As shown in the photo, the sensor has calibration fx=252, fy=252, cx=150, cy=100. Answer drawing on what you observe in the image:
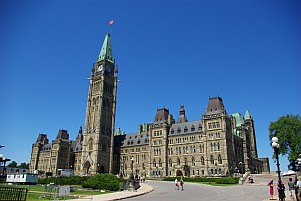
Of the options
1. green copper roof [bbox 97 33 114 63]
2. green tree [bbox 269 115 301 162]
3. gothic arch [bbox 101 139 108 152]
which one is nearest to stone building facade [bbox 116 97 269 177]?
gothic arch [bbox 101 139 108 152]

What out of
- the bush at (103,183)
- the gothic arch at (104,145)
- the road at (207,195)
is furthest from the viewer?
the gothic arch at (104,145)

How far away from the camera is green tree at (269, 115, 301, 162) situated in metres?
61.5

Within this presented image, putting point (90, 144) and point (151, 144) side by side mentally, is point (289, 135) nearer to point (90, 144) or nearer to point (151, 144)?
point (151, 144)

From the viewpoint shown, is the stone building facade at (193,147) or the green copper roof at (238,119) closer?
the stone building facade at (193,147)

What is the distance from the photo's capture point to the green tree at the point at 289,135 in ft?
202

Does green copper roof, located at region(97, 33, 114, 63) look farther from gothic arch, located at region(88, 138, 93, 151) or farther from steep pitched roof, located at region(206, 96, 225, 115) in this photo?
steep pitched roof, located at region(206, 96, 225, 115)

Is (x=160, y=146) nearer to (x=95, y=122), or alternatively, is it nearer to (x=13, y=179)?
(x=95, y=122)

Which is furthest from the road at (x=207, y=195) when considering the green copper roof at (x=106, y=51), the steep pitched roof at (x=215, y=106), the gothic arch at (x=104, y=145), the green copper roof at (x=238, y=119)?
the green copper roof at (x=106, y=51)

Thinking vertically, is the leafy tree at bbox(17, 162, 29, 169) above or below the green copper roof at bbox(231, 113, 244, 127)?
below

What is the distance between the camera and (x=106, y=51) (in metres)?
111

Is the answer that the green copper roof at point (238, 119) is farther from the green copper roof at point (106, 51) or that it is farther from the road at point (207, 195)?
the road at point (207, 195)

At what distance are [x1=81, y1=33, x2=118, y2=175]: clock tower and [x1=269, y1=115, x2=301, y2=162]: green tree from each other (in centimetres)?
6016

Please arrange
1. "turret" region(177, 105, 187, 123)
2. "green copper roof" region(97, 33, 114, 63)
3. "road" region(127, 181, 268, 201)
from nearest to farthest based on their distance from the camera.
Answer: "road" region(127, 181, 268, 201) → "turret" region(177, 105, 187, 123) → "green copper roof" region(97, 33, 114, 63)

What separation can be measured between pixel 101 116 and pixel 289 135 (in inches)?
2551
